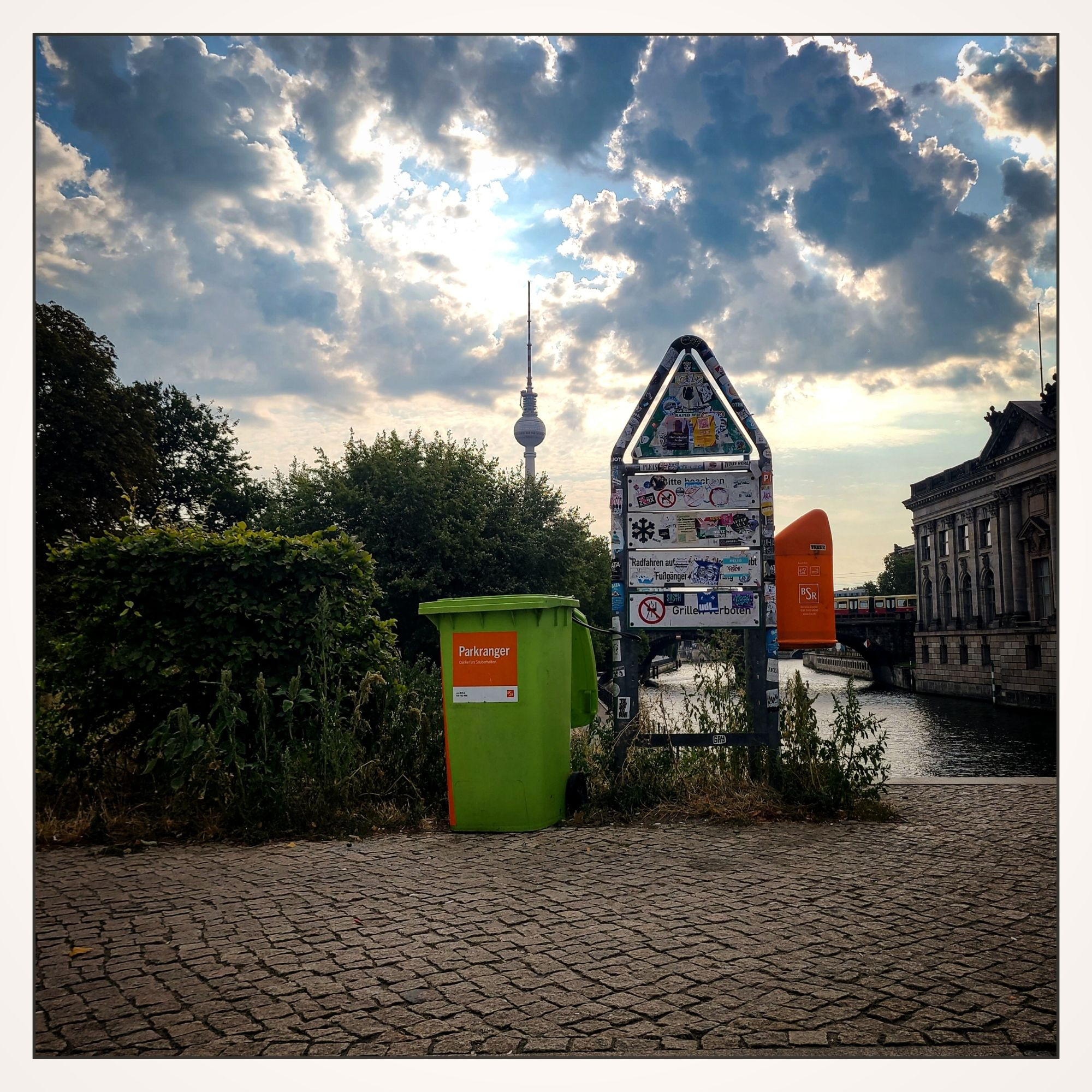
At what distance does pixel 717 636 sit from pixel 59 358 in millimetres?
18073

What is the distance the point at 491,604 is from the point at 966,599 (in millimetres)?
77706

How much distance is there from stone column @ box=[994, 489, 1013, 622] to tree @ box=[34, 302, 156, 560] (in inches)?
2319

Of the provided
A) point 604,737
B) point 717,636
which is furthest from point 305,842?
point 717,636

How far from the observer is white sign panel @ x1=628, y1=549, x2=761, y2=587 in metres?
6.65

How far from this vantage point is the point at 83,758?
627 centimetres

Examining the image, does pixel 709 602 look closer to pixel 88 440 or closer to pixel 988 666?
pixel 88 440

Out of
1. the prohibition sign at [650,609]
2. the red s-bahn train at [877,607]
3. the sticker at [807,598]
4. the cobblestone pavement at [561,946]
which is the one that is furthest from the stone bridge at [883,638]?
the cobblestone pavement at [561,946]

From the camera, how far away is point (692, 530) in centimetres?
672

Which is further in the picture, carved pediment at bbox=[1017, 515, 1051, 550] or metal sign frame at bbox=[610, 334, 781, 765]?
carved pediment at bbox=[1017, 515, 1051, 550]

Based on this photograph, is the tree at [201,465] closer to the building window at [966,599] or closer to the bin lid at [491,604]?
the bin lid at [491,604]

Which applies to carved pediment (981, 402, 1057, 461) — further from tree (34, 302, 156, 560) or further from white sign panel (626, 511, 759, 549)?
white sign panel (626, 511, 759, 549)

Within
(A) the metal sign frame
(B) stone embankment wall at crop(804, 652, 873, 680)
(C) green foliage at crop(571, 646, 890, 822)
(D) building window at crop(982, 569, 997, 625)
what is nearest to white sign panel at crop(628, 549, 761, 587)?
(A) the metal sign frame

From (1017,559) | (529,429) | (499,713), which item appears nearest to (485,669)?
(499,713)

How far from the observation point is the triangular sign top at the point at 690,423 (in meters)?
6.80
